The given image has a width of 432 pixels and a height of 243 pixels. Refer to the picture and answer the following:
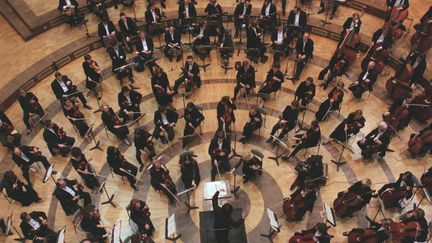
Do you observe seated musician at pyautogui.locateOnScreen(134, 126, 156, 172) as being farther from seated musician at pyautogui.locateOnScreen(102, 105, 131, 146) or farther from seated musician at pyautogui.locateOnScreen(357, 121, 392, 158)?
seated musician at pyautogui.locateOnScreen(357, 121, 392, 158)

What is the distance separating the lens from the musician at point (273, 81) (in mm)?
14102

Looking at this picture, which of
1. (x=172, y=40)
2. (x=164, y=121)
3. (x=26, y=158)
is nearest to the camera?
(x=26, y=158)

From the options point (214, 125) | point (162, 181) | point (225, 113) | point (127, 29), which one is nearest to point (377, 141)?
point (225, 113)

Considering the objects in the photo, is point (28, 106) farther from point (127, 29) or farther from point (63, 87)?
point (127, 29)

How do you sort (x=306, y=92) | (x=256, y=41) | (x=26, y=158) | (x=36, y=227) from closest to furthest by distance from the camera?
1. (x=36, y=227)
2. (x=26, y=158)
3. (x=306, y=92)
4. (x=256, y=41)

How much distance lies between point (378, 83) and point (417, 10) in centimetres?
469

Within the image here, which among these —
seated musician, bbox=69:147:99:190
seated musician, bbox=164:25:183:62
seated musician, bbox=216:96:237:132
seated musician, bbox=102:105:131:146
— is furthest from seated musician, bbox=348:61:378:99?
seated musician, bbox=69:147:99:190

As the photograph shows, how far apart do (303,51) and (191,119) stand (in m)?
5.36

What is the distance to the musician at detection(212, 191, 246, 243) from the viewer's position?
993cm

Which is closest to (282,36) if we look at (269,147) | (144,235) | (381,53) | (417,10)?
Answer: (381,53)

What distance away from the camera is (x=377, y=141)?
40.9 feet

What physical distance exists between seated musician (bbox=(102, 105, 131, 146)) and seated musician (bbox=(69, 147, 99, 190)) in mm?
1539

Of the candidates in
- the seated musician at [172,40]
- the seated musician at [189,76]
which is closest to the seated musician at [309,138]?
the seated musician at [189,76]

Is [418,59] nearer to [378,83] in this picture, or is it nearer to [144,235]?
[378,83]
